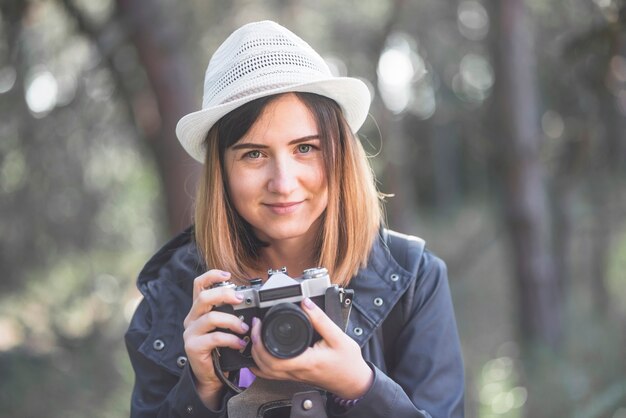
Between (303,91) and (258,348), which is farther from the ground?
(303,91)

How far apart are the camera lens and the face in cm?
36

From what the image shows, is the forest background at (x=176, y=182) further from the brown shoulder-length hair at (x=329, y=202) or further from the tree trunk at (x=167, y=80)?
the brown shoulder-length hair at (x=329, y=202)

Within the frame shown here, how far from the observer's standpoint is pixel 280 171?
6.62 ft

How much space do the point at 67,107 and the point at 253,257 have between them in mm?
3760

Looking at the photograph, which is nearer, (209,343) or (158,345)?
(209,343)

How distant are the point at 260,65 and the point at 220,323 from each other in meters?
0.70

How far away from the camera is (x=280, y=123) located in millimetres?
2045

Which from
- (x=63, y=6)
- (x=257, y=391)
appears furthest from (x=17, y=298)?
(x=257, y=391)

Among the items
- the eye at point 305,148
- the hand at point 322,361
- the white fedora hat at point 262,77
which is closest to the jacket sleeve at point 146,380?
the hand at point 322,361

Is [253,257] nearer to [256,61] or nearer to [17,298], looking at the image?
[256,61]

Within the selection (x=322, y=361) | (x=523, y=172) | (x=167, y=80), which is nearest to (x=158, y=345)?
(x=322, y=361)

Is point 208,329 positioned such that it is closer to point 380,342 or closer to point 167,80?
point 380,342

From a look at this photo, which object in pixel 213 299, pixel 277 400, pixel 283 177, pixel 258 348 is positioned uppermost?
pixel 283 177

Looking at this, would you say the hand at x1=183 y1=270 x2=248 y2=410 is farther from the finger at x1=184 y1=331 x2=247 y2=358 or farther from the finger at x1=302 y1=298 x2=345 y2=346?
the finger at x1=302 y1=298 x2=345 y2=346
